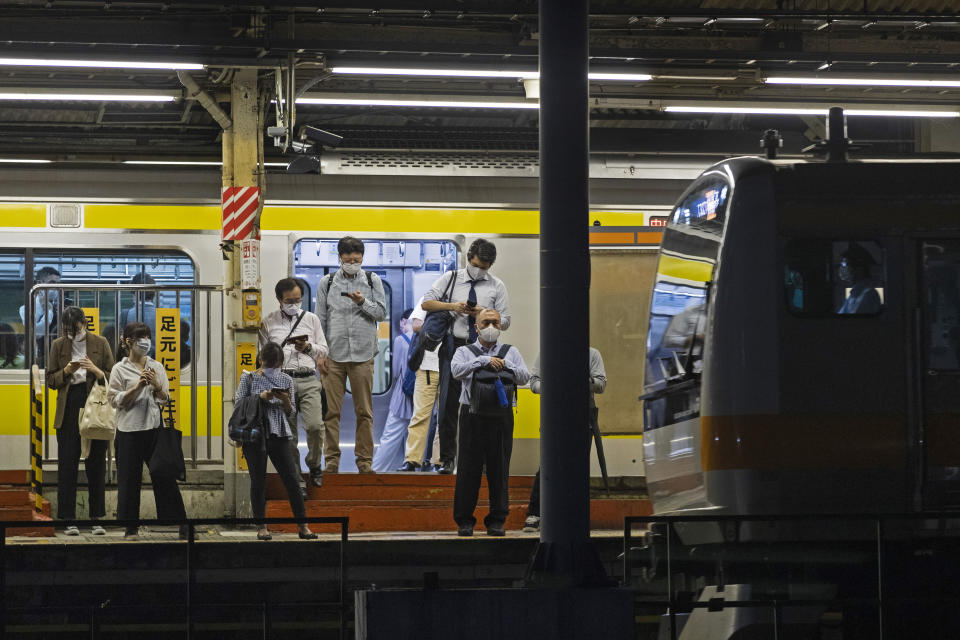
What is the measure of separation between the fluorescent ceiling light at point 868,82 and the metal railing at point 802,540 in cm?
485

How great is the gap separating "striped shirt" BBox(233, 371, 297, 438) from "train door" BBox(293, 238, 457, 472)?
2.20m

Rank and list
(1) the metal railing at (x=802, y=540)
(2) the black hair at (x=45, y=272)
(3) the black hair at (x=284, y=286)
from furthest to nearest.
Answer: (2) the black hair at (x=45, y=272) < (3) the black hair at (x=284, y=286) < (1) the metal railing at (x=802, y=540)

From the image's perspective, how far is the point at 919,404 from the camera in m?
7.79

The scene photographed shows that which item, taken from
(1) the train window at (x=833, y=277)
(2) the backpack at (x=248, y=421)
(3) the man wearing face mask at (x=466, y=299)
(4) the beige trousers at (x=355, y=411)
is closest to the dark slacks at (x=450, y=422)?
(3) the man wearing face mask at (x=466, y=299)

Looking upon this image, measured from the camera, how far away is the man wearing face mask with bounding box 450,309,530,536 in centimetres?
991

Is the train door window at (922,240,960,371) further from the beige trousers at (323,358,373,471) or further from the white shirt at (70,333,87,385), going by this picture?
the white shirt at (70,333,87,385)

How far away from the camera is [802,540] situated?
24.4 ft

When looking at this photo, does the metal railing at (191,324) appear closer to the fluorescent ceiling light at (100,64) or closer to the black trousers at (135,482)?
the black trousers at (135,482)

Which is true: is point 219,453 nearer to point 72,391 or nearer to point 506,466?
point 72,391

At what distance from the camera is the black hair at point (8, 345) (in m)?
12.3

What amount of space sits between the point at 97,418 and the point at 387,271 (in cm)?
323

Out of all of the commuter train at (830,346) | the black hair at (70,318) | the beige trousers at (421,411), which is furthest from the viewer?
the beige trousers at (421,411)

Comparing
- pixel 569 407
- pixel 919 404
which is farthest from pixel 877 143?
pixel 569 407

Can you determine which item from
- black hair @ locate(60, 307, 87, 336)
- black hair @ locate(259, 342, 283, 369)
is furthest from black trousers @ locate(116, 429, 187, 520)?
black hair @ locate(60, 307, 87, 336)
